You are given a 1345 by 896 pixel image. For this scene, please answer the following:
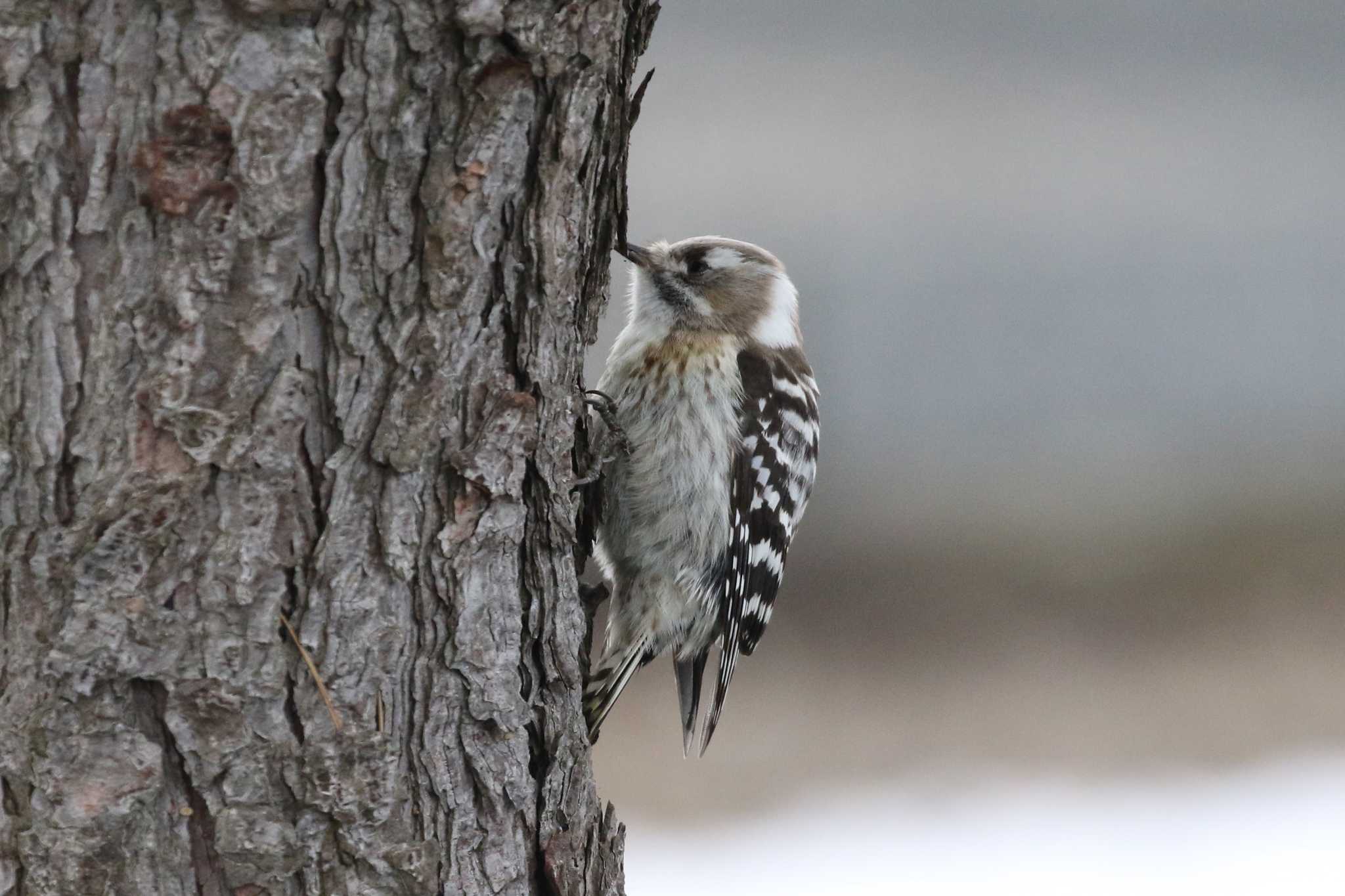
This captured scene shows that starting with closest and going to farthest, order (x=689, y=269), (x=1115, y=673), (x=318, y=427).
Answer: (x=318, y=427), (x=689, y=269), (x=1115, y=673)

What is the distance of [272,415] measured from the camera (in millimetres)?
1825

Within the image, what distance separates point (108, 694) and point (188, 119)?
756 mm

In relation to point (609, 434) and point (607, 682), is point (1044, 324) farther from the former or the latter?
point (607, 682)

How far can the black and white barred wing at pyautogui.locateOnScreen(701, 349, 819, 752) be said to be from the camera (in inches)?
135

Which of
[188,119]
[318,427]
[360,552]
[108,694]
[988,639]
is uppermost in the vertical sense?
[188,119]

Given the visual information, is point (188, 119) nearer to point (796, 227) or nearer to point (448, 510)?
point (448, 510)

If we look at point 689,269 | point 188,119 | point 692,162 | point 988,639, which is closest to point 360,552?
point 188,119

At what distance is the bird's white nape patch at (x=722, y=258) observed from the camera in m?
3.67

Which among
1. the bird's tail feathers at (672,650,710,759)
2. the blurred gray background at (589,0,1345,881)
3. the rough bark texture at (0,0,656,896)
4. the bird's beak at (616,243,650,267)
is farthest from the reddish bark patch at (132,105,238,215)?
the blurred gray background at (589,0,1345,881)

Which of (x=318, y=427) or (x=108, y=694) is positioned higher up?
(x=318, y=427)

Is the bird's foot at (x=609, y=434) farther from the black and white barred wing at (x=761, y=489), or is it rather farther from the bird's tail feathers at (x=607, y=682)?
the bird's tail feathers at (x=607, y=682)

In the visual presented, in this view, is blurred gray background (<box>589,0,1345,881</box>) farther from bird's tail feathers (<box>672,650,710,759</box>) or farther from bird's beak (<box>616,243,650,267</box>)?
bird's beak (<box>616,243,650,267</box>)

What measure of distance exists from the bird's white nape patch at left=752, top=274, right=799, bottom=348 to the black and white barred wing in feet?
0.21

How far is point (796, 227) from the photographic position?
7.41m
